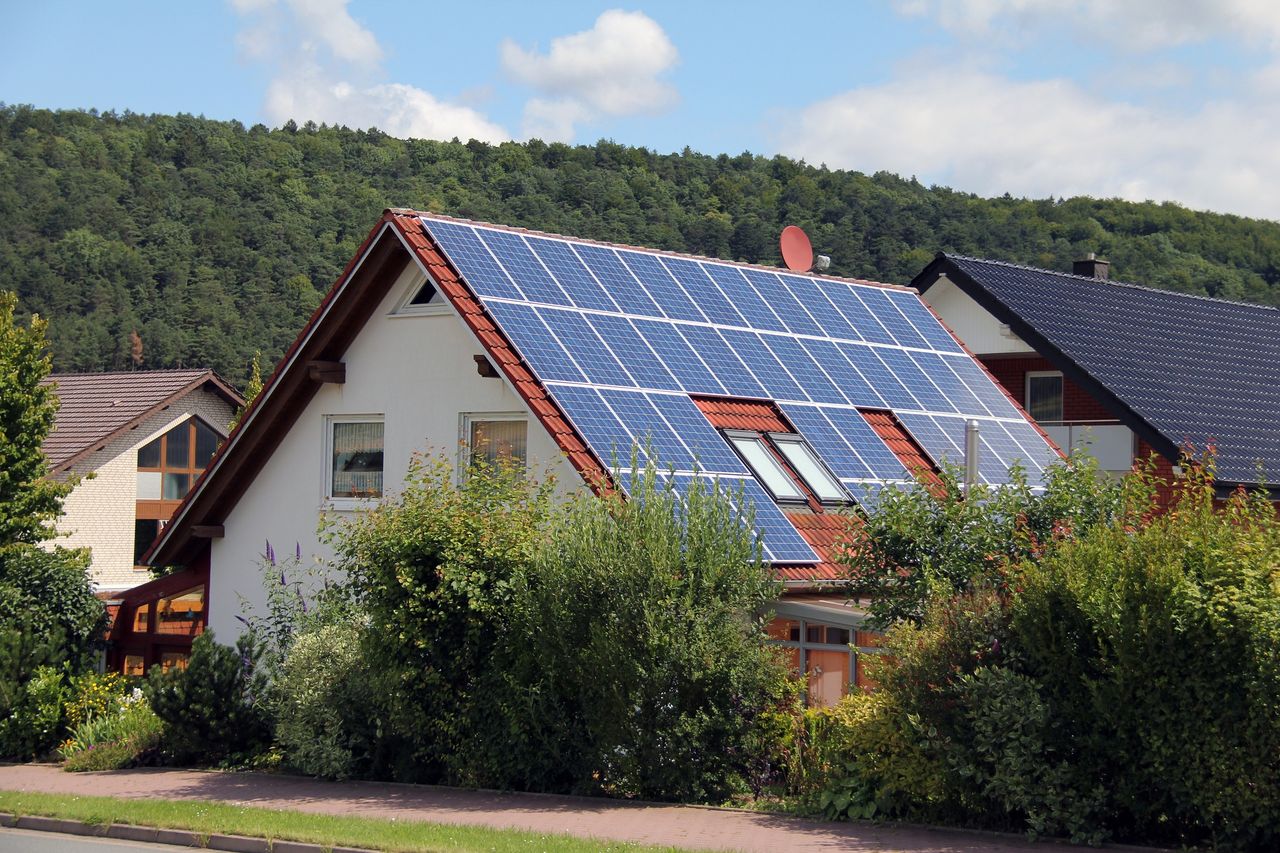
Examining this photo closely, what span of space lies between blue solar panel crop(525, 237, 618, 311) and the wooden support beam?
327 cm

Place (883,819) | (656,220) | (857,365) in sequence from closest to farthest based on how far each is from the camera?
(883,819)
(857,365)
(656,220)

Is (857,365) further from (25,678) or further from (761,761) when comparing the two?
(25,678)

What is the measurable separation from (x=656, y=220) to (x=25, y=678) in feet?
122

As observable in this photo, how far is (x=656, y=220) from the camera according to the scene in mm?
→ 55188

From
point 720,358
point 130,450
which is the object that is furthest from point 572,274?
point 130,450

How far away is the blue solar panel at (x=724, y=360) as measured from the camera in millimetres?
21156

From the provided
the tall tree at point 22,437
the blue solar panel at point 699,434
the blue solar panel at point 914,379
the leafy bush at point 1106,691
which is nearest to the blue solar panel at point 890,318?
the blue solar panel at point 914,379

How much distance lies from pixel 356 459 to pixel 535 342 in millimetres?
3798

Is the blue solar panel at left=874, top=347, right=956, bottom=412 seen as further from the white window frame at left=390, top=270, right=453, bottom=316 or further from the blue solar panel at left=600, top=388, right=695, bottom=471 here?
the white window frame at left=390, top=270, right=453, bottom=316

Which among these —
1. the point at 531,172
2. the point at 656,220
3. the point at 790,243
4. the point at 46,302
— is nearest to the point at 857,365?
the point at 790,243

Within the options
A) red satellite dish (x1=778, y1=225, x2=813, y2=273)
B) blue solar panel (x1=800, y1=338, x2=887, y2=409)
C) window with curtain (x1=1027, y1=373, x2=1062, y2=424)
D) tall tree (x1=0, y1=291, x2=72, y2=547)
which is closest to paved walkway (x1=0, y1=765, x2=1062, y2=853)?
tall tree (x1=0, y1=291, x2=72, y2=547)

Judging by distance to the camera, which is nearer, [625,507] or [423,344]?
[625,507]

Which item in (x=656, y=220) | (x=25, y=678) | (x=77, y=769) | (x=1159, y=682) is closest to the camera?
(x=1159, y=682)

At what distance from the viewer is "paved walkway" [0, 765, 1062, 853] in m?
13.0
